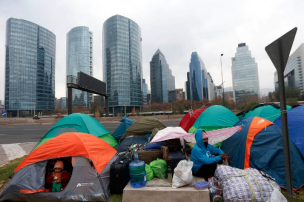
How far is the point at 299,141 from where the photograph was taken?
4336 mm

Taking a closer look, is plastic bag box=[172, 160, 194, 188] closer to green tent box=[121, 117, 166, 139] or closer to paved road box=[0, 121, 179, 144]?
green tent box=[121, 117, 166, 139]

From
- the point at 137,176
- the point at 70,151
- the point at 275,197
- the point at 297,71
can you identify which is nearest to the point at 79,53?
the point at 70,151

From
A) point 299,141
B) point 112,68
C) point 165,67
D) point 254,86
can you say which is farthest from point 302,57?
point 299,141

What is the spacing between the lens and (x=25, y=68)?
300 feet

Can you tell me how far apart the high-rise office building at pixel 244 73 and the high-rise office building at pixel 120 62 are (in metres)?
61.4

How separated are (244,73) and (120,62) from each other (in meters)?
72.5

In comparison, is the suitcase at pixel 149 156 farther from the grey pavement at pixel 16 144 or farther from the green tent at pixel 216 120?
the grey pavement at pixel 16 144

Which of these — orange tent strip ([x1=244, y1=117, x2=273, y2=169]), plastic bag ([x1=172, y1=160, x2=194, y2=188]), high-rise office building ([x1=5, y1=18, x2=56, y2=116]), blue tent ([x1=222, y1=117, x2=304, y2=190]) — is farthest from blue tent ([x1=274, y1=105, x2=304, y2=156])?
high-rise office building ([x1=5, y1=18, x2=56, y2=116])

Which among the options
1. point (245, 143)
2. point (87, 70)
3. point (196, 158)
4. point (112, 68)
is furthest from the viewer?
point (87, 70)

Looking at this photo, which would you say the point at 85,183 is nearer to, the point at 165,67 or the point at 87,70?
the point at 87,70

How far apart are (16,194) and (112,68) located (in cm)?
8761

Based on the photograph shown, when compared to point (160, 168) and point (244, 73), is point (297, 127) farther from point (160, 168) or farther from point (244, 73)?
point (244, 73)

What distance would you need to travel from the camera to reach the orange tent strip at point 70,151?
4.08 meters

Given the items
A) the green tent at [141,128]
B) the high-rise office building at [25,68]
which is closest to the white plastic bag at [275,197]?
the green tent at [141,128]
